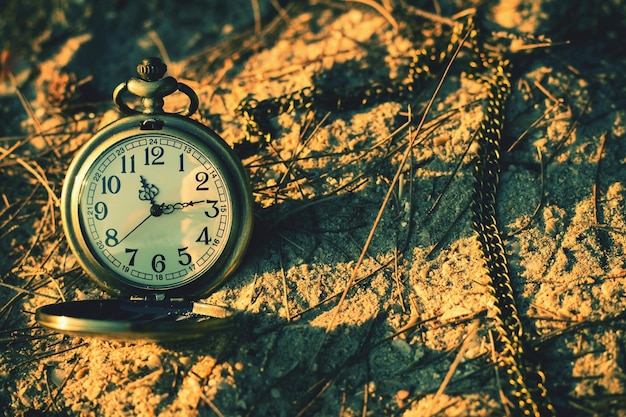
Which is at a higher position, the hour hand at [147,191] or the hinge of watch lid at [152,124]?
the hinge of watch lid at [152,124]

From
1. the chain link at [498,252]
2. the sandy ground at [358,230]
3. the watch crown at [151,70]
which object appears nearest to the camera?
the chain link at [498,252]

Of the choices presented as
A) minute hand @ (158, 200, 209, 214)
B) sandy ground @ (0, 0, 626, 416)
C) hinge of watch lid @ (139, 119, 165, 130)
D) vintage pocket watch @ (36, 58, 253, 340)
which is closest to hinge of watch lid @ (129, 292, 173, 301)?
vintage pocket watch @ (36, 58, 253, 340)

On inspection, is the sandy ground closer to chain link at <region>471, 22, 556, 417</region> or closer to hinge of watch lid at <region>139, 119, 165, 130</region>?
chain link at <region>471, 22, 556, 417</region>

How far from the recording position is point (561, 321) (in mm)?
2285

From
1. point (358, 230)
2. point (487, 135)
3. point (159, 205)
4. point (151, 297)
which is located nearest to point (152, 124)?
point (159, 205)

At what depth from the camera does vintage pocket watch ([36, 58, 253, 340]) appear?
2.41 metres

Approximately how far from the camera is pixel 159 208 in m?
2.39

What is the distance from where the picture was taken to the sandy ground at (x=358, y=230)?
2.24m

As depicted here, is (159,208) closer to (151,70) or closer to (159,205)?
(159,205)

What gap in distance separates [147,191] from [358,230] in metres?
0.86

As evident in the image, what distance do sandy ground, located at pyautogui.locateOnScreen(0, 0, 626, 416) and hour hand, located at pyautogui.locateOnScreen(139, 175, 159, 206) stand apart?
457mm

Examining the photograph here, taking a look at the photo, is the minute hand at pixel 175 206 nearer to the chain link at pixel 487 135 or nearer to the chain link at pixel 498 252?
the chain link at pixel 487 135

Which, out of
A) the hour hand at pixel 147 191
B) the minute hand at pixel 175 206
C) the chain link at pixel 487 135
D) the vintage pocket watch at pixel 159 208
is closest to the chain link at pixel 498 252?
the chain link at pixel 487 135

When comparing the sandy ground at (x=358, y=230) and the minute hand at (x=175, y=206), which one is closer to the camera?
the sandy ground at (x=358, y=230)
